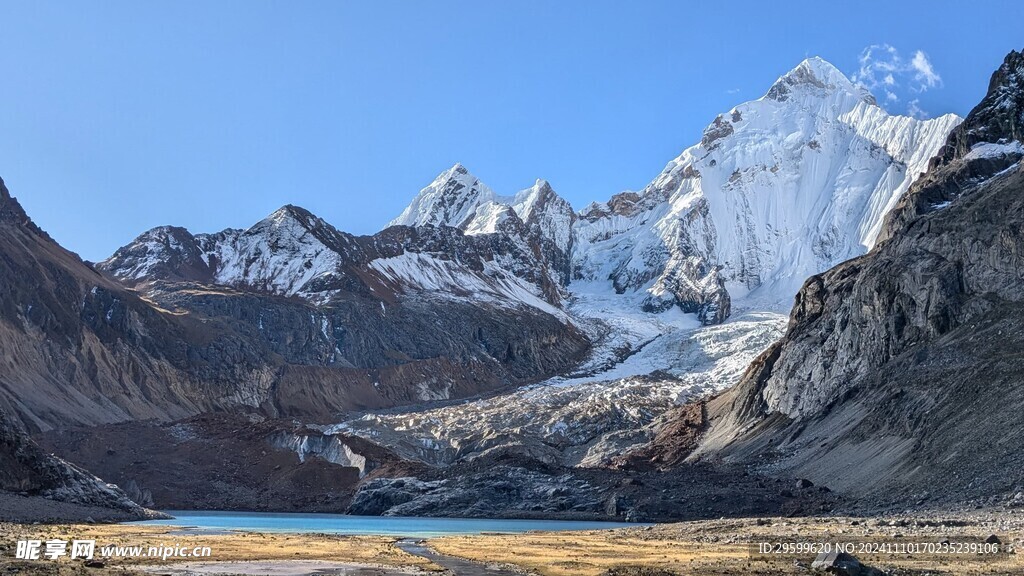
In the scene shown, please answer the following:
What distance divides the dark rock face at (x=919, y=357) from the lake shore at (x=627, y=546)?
13502mm

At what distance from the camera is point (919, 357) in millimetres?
104125

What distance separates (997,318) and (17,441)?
281 ft

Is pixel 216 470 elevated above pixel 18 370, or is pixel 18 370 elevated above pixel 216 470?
pixel 18 370

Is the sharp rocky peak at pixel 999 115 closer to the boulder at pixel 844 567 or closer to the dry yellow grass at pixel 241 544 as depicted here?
the dry yellow grass at pixel 241 544

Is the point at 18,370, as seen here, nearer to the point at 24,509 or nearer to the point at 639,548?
the point at 24,509

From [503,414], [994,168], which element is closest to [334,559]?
[994,168]

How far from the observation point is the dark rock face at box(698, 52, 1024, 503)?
3223 inches

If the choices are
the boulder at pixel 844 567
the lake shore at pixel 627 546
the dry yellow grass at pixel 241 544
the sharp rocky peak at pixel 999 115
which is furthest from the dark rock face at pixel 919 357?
the dry yellow grass at pixel 241 544

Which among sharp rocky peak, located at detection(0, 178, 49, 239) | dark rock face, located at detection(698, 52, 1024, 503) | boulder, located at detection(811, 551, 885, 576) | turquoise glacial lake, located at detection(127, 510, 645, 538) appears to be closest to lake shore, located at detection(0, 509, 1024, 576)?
boulder, located at detection(811, 551, 885, 576)

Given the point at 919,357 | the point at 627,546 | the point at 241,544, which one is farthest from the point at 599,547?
the point at 919,357

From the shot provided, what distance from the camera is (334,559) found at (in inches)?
1951

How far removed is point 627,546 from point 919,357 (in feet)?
192

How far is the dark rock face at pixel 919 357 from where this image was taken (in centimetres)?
8188

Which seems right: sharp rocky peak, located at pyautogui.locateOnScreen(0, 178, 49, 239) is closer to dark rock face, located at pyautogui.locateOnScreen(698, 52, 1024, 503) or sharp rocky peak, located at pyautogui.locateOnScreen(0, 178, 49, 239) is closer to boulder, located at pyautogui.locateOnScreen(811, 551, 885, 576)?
dark rock face, located at pyautogui.locateOnScreen(698, 52, 1024, 503)
